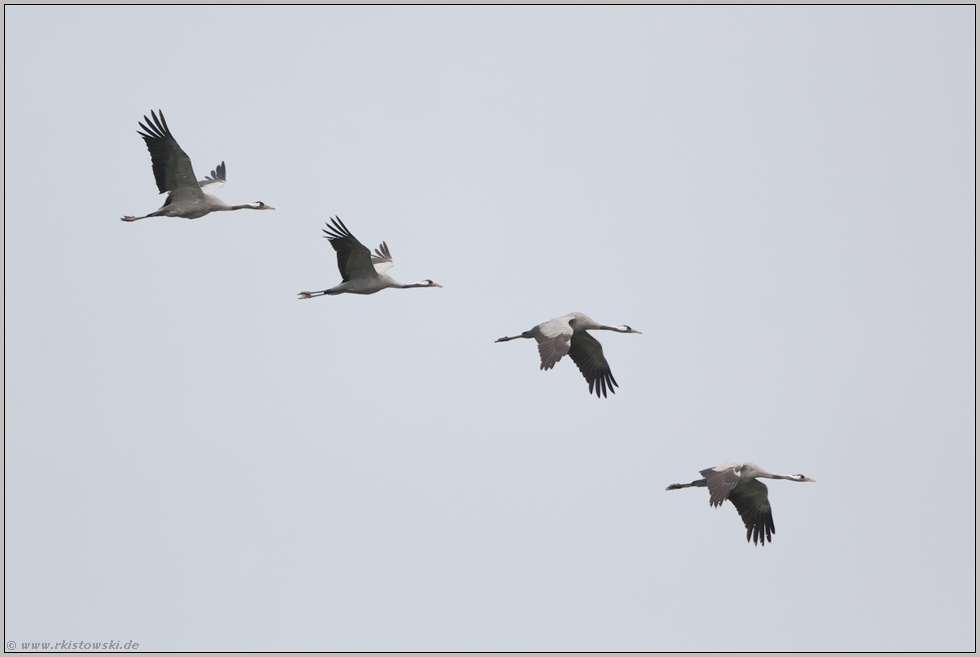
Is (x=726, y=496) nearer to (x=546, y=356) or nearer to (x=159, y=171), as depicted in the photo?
(x=546, y=356)

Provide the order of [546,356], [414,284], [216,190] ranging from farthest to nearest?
1. [216,190]
2. [414,284]
3. [546,356]

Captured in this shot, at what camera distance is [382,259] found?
2044cm

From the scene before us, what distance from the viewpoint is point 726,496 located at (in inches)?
632

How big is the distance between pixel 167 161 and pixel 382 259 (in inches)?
174

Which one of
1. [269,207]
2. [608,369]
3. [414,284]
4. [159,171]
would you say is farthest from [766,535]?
[159,171]

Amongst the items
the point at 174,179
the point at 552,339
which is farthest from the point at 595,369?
the point at 174,179

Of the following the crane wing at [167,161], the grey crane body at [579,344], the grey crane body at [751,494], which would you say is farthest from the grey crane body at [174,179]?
the grey crane body at [751,494]

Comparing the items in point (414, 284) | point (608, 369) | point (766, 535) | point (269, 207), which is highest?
point (269, 207)

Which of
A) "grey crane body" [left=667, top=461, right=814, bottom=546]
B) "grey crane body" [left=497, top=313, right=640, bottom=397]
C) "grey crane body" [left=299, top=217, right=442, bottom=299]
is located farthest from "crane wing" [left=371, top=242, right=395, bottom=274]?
"grey crane body" [left=667, top=461, right=814, bottom=546]

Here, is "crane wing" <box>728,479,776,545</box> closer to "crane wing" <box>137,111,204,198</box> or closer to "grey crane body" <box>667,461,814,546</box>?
"grey crane body" <box>667,461,814,546</box>

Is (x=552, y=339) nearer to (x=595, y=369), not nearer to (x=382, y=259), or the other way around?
(x=595, y=369)

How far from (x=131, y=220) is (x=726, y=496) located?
9.88 m

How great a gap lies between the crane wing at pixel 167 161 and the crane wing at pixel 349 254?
2.39 metres

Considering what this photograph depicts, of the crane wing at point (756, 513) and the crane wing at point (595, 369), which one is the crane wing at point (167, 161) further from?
the crane wing at point (756, 513)
